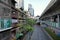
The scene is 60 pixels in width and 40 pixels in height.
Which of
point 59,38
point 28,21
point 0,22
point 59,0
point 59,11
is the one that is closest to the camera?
point 0,22

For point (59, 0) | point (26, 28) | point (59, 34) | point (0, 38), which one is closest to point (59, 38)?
point (59, 34)

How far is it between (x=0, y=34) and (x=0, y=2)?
7.36ft

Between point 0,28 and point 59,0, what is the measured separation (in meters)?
13.0

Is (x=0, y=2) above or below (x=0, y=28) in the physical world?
above

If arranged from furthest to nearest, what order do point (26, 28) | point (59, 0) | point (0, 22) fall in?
point (26, 28) → point (59, 0) → point (0, 22)

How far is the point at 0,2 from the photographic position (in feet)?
48.0

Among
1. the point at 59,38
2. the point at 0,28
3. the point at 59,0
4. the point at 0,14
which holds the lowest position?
the point at 59,38

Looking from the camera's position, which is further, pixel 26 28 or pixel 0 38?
pixel 26 28

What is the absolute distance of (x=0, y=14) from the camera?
1481cm

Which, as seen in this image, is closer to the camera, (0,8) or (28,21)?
(0,8)

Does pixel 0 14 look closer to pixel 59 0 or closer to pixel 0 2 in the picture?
pixel 0 2

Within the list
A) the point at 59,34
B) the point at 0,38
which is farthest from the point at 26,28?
the point at 0,38

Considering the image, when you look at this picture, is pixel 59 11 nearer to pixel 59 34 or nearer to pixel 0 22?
pixel 59 34

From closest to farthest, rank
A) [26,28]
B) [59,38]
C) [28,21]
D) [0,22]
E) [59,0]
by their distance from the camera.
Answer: [0,22], [59,0], [59,38], [26,28], [28,21]
